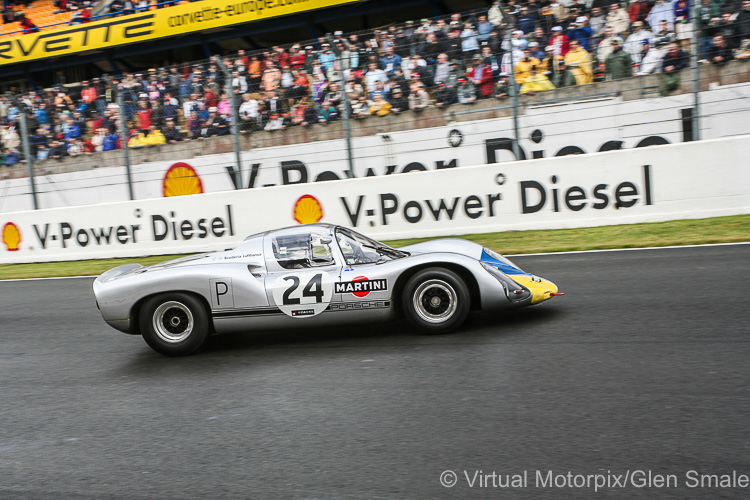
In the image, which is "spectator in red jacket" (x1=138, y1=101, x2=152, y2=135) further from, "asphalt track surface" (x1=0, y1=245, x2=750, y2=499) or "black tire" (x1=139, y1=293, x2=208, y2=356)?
"black tire" (x1=139, y1=293, x2=208, y2=356)

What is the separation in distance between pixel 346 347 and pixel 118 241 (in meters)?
9.17

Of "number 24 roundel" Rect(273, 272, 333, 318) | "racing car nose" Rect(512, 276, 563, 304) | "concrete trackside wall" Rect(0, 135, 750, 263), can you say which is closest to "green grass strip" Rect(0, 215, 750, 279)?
"concrete trackside wall" Rect(0, 135, 750, 263)

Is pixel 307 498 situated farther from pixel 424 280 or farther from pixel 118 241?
pixel 118 241

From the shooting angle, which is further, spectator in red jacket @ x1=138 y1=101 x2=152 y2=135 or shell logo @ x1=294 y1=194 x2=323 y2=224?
spectator in red jacket @ x1=138 y1=101 x2=152 y2=135

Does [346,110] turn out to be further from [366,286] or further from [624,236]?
[366,286]

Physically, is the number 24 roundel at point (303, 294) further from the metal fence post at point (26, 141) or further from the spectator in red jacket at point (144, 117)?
the metal fence post at point (26, 141)

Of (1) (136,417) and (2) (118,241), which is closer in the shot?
(1) (136,417)

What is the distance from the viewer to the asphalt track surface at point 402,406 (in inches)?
130

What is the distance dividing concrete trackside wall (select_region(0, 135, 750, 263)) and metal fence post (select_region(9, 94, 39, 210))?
0.57 m

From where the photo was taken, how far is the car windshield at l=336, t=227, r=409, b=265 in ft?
19.0

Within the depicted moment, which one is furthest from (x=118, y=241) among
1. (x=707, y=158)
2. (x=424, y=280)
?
(x=707, y=158)

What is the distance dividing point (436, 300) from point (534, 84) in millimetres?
7478

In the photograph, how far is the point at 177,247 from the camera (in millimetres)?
13047

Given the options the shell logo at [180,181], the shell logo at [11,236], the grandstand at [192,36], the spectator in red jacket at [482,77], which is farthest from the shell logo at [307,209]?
the grandstand at [192,36]
